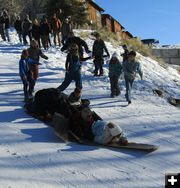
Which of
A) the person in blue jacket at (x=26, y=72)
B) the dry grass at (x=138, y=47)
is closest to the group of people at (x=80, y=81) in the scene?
the person in blue jacket at (x=26, y=72)

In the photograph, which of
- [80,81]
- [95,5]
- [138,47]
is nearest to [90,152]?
[80,81]

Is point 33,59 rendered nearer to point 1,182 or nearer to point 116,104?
point 116,104

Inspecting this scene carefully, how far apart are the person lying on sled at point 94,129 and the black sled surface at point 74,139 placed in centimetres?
8

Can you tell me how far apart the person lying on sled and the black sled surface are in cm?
8

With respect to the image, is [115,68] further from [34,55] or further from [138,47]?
[138,47]

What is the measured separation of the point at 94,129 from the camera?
4.32m

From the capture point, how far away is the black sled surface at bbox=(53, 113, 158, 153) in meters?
4.07

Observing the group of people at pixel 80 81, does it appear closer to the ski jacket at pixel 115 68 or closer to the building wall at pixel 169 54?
the ski jacket at pixel 115 68

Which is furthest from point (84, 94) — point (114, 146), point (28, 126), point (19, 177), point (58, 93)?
point (19, 177)

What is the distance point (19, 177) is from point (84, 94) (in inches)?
213

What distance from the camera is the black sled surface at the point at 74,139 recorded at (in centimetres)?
407

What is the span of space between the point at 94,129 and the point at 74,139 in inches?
18.0

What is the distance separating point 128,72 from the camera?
7.21m

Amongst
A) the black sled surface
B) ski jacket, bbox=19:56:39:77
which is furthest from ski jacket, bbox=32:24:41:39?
the black sled surface
